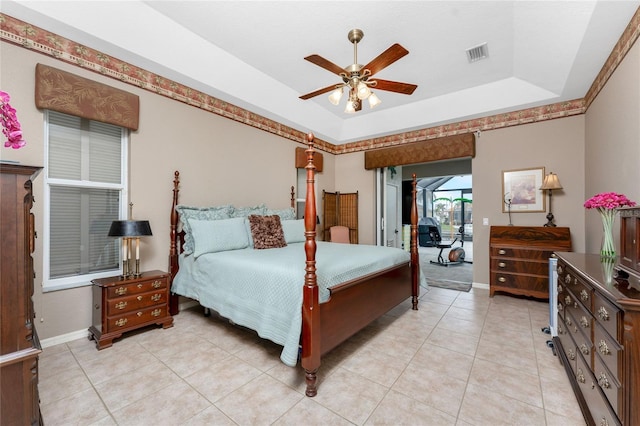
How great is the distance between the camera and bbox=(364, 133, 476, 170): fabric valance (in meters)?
4.50

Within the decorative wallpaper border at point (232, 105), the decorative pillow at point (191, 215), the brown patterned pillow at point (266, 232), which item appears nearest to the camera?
the decorative wallpaper border at point (232, 105)

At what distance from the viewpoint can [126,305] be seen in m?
2.58

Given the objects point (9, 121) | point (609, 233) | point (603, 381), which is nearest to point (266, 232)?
point (9, 121)

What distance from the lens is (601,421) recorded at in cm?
136

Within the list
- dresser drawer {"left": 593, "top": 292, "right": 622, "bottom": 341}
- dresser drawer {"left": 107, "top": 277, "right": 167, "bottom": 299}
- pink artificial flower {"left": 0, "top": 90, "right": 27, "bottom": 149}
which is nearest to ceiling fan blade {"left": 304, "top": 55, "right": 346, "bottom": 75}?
pink artificial flower {"left": 0, "top": 90, "right": 27, "bottom": 149}

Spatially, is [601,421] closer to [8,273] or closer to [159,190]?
[8,273]

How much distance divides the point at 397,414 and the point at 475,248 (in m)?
3.61

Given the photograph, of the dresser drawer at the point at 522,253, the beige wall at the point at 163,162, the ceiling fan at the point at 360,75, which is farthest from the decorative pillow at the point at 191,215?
the dresser drawer at the point at 522,253

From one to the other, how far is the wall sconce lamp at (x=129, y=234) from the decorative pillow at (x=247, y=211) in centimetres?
119

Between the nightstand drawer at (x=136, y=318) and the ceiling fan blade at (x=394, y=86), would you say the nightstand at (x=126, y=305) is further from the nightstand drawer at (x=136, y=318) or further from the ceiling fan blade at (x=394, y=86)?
the ceiling fan blade at (x=394, y=86)

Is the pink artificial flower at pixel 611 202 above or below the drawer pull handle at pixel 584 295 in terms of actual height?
above

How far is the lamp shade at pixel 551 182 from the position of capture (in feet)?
12.3

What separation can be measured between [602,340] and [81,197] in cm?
417

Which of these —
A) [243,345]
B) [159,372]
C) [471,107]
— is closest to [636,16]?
[471,107]
